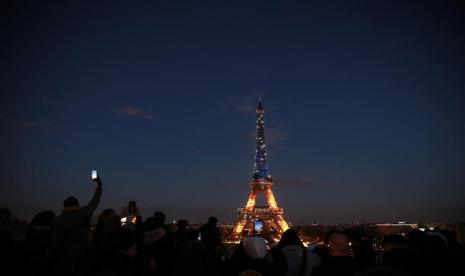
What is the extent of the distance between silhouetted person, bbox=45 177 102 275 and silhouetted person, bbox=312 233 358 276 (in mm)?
3288

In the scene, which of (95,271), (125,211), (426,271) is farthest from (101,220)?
(426,271)

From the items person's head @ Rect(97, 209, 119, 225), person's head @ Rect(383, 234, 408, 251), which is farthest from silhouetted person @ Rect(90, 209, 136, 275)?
person's head @ Rect(97, 209, 119, 225)

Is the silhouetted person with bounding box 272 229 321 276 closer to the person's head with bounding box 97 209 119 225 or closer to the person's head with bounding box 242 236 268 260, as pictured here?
the person's head with bounding box 242 236 268 260

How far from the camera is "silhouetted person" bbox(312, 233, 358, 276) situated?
14.1 ft

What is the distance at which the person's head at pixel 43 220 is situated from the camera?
582 centimetres

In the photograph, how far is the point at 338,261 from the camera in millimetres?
4445

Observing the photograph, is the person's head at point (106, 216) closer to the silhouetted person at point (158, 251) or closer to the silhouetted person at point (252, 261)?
the silhouetted person at point (158, 251)

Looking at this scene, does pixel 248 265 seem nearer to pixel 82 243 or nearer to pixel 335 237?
pixel 335 237

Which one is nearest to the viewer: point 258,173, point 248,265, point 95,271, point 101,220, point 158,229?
point 95,271

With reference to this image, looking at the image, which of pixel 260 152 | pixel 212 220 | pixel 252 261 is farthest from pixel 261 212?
pixel 252 261

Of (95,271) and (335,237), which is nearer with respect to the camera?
(95,271)

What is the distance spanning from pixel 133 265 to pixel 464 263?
4266mm

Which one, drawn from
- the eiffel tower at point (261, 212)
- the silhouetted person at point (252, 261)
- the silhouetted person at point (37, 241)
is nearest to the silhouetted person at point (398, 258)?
the silhouetted person at point (252, 261)

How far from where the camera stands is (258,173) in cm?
7475
